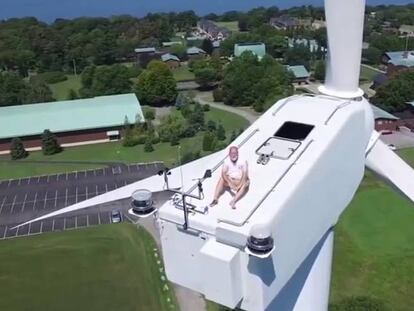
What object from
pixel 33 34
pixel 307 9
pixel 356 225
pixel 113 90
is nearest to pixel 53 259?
pixel 356 225

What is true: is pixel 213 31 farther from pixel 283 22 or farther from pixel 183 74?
pixel 183 74

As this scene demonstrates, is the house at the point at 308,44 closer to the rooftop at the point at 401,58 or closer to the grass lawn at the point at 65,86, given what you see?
the rooftop at the point at 401,58

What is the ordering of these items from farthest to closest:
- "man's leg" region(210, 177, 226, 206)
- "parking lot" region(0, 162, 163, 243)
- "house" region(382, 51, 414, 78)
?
"house" region(382, 51, 414, 78)
"parking lot" region(0, 162, 163, 243)
"man's leg" region(210, 177, 226, 206)

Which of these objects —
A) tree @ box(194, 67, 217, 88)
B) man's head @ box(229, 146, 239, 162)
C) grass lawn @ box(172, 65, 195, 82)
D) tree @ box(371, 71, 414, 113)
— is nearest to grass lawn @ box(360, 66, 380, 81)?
tree @ box(371, 71, 414, 113)

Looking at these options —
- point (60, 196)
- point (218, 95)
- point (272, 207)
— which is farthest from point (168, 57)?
point (272, 207)

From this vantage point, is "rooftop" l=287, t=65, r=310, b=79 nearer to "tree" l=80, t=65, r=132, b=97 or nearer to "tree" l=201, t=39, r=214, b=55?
"tree" l=201, t=39, r=214, b=55

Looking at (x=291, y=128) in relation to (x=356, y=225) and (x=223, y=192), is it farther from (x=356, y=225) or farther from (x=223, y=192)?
(x=356, y=225)
